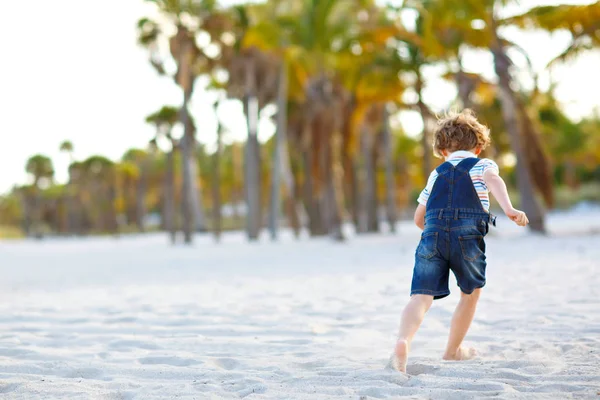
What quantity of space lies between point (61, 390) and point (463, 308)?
228 centimetres

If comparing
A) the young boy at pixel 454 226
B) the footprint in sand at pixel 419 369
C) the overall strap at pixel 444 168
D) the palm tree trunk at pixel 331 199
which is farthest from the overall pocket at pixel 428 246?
the palm tree trunk at pixel 331 199

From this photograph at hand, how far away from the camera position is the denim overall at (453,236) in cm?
370

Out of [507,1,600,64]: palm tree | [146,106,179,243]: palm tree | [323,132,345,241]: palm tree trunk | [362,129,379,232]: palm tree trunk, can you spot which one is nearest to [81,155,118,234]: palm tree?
[146,106,179,243]: palm tree

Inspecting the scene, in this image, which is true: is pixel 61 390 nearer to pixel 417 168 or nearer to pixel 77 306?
pixel 77 306

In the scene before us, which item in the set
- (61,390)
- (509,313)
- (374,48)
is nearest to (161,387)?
(61,390)

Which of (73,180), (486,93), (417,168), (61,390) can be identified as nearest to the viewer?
(61,390)

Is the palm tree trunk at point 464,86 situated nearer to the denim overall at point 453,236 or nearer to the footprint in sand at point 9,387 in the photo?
the denim overall at point 453,236

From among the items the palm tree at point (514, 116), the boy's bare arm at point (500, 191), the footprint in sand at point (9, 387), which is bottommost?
the footprint in sand at point (9, 387)

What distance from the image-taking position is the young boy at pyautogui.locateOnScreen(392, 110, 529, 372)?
12.1 feet

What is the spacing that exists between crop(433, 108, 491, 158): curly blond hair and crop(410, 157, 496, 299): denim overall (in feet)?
0.43

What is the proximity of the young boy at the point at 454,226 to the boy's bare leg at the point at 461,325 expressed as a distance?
104 mm

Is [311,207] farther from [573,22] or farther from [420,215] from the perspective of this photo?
[420,215]

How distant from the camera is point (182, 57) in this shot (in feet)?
94.2

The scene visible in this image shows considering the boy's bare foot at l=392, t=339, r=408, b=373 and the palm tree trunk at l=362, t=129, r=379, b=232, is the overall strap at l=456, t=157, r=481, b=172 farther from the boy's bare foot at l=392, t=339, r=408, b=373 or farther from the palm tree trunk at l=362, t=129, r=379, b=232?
the palm tree trunk at l=362, t=129, r=379, b=232
